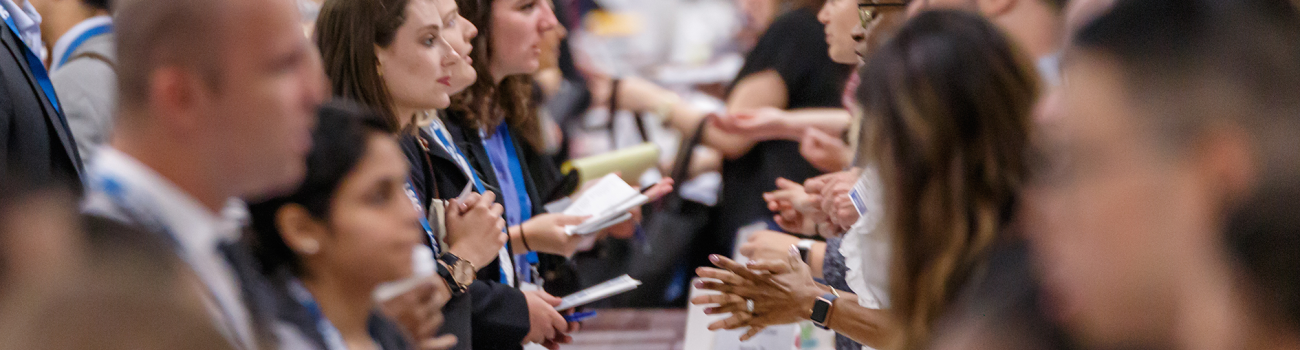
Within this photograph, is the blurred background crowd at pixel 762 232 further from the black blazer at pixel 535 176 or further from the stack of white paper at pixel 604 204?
the stack of white paper at pixel 604 204

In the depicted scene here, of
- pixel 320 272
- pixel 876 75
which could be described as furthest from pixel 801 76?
pixel 320 272

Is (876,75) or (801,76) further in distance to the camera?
(801,76)

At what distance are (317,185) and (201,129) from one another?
20 cm

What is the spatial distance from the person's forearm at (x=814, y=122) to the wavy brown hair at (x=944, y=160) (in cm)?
221

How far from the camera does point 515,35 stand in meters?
2.80

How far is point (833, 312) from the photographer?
197 centimetres

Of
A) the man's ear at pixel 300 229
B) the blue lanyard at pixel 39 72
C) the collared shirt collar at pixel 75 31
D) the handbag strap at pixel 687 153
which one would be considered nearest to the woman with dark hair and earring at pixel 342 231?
the man's ear at pixel 300 229

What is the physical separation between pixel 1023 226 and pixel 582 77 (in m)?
4.64

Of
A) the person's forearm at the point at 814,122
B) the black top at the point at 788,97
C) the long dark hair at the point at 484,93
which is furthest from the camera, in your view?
the black top at the point at 788,97

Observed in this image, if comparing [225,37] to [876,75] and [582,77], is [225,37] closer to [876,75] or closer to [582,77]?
[876,75]

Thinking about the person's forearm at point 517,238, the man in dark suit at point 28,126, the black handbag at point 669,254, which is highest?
the man in dark suit at point 28,126

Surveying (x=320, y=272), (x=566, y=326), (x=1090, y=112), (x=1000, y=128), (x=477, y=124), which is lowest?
(x=566, y=326)

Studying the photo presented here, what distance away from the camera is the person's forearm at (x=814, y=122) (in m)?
3.65

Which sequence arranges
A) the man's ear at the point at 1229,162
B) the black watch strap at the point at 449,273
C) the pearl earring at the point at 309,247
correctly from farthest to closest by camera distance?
the black watch strap at the point at 449,273, the pearl earring at the point at 309,247, the man's ear at the point at 1229,162
